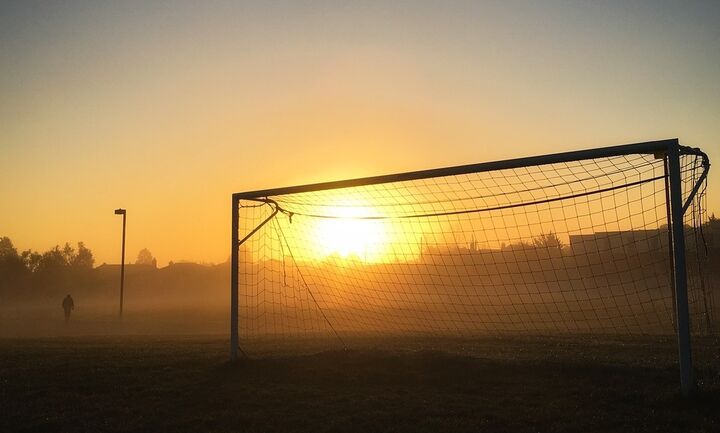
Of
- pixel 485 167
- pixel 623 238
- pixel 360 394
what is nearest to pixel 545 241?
pixel 623 238

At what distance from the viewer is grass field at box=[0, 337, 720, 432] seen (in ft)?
23.7

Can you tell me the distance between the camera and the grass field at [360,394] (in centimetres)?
721

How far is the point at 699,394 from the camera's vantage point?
7656mm

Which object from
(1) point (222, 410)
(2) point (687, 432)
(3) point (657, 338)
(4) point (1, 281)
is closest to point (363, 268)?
(3) point (657, 338)

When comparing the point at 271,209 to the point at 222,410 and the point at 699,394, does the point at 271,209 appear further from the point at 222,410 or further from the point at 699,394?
the point at 699,394

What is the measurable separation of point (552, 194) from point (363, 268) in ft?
33.3

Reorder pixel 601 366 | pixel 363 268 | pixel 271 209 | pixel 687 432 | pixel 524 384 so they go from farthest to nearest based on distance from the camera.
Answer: pixel 363 268
pixel 271 209
pixel 601 366
pixel 524 384
pixel 687 432

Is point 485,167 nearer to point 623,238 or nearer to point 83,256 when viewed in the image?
point 623,238

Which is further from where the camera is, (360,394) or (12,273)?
(12,273)

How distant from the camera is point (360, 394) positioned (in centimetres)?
859

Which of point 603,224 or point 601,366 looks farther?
point 603,224

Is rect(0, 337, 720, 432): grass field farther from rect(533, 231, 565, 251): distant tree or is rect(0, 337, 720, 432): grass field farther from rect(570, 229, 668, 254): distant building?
rect(533, 231, 565, 251): distant tree

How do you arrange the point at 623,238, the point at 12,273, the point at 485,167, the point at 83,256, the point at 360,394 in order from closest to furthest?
the point at 360,394 < the point at 485,167 < the point at 623,238 < the point at 12,273 < the point at 83,256

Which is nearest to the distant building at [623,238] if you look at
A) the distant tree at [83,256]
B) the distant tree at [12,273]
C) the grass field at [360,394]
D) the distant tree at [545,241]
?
the distant tree at [545,241]
